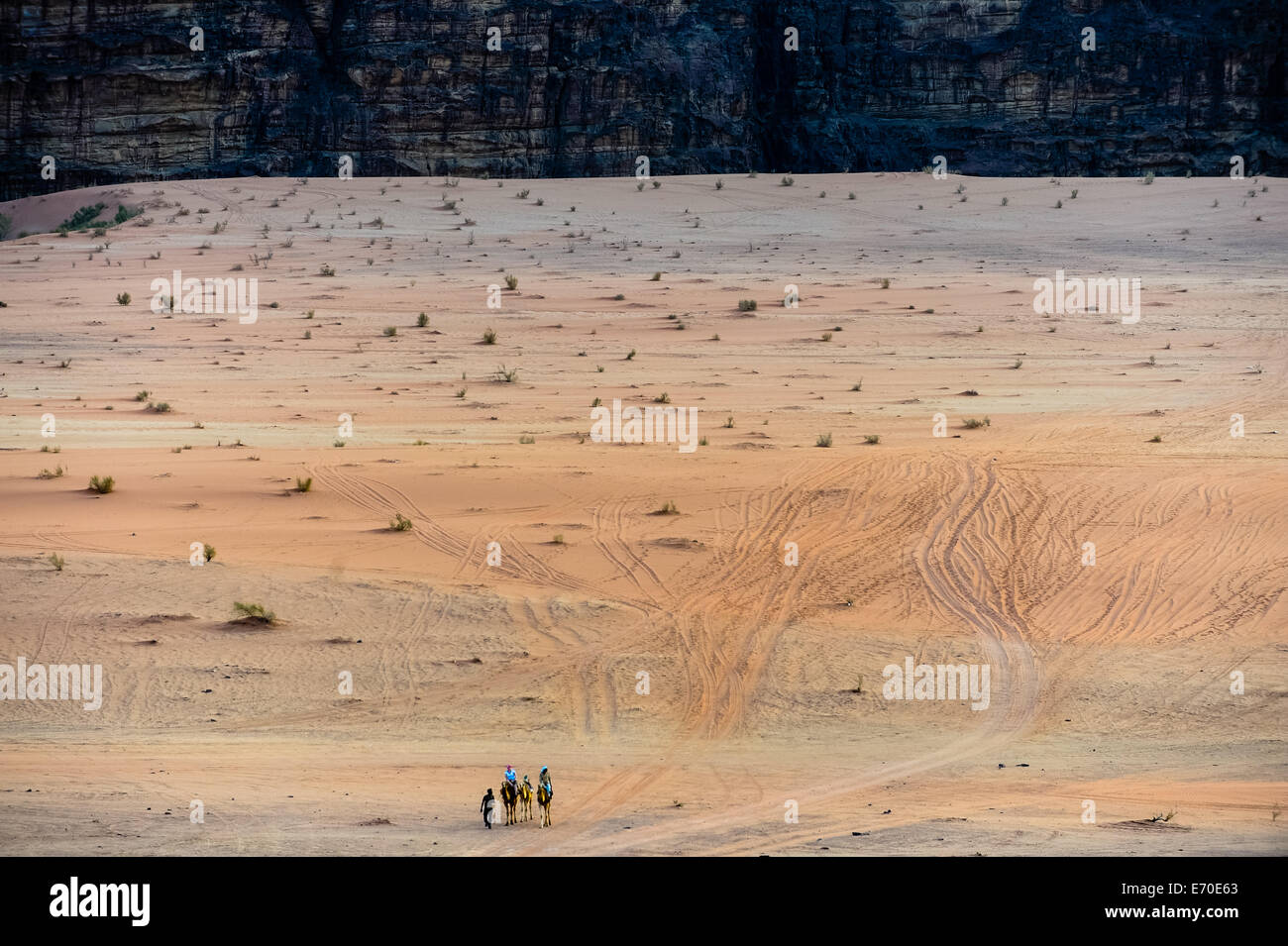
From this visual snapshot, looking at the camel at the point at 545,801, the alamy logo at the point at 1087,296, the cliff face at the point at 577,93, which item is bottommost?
the camel at the point at 545,801

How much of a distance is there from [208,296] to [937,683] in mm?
18828

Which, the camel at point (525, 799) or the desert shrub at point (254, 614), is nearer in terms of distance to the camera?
the camel at point (525, 799)

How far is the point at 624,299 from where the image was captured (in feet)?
85.8

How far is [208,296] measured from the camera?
86.6 ft

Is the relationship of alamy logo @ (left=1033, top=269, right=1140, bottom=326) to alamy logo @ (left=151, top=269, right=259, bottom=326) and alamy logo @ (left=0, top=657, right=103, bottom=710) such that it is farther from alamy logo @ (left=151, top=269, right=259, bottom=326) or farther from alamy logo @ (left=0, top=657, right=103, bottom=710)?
alamy logo @ (left=0, top=657, right=103, bottom=710)

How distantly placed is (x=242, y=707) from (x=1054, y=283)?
1993 cm

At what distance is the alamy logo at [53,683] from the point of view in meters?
10.3

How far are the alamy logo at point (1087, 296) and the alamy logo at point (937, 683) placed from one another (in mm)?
13991

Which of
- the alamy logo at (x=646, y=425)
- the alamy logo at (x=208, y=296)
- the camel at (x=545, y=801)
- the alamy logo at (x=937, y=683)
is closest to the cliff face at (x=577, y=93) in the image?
the alamy logo at (x=208, y=296)

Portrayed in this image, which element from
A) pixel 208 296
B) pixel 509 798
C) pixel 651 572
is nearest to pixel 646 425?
pixel 651 572

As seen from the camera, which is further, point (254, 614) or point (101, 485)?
point (101, 485)

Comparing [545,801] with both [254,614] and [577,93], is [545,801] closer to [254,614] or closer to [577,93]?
[254,614]

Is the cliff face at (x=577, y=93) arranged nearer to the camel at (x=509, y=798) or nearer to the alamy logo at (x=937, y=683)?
the alamy logo at (x=937, y=683)
